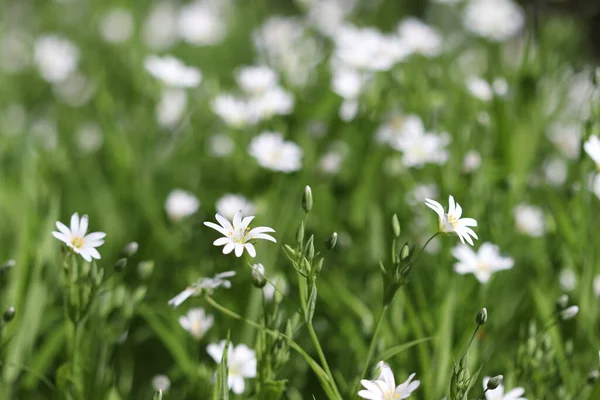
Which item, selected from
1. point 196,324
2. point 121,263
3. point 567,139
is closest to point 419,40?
point 567,139

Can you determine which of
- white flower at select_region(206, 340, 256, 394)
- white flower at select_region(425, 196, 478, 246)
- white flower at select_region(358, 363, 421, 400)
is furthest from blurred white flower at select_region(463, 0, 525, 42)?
white flower at select_region(358, 363, 421, 400)

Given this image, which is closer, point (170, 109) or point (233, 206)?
point (233, 206)

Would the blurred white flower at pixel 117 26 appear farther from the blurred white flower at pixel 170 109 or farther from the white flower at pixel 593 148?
the white flower at pixel 593 148

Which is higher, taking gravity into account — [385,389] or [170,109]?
[385,389]

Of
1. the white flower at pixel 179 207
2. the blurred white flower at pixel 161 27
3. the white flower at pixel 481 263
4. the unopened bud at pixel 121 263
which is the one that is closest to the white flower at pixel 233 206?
the white flower at pixel 179 207

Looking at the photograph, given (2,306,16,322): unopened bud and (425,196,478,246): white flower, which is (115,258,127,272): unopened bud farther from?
(425,196,478,246): white flower

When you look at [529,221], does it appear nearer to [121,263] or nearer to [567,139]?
[567,139]
